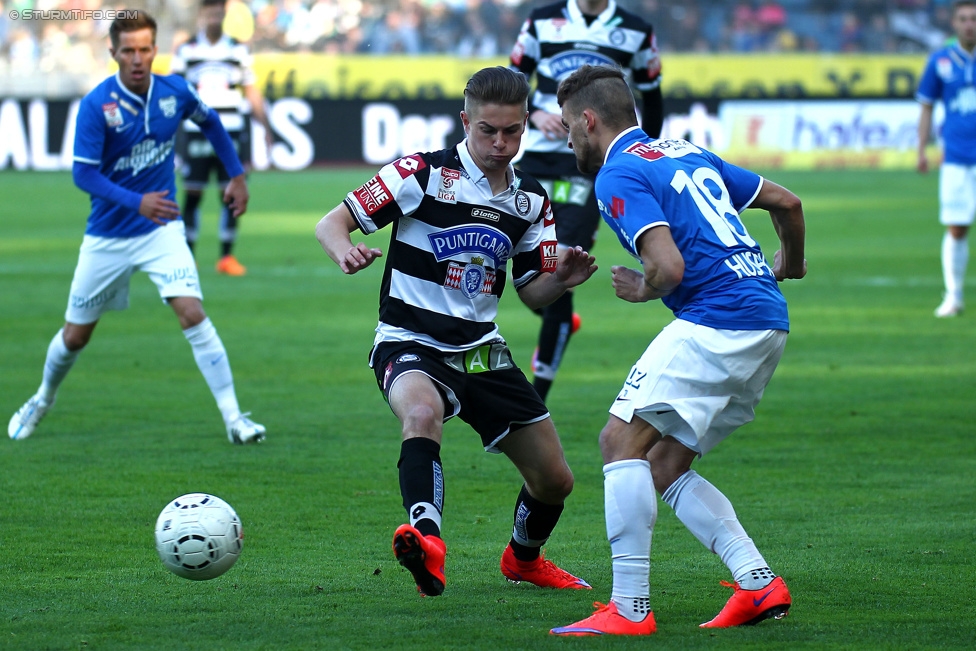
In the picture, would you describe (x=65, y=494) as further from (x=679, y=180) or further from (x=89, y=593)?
(x=679, y=180)

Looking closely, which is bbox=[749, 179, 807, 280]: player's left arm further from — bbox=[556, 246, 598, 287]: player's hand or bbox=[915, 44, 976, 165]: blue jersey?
bbox=[915, 44, 976, 165]: blue jersey

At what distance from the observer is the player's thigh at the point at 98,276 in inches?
293

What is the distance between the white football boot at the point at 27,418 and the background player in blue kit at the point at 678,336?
13.8 ft

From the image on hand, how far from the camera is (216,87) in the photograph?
585 inches

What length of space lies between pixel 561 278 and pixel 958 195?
332 inches

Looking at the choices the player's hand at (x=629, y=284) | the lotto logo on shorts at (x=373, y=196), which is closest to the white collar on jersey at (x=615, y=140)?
the player's hand at (x=629, y=284)

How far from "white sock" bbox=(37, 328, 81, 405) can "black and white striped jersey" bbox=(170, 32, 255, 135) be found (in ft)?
24.6

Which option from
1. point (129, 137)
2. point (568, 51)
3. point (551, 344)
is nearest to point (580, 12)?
point (568, 51)

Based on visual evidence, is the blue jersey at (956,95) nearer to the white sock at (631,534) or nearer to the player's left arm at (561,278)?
the player's left arm at (561,278)

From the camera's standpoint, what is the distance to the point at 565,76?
820 cm

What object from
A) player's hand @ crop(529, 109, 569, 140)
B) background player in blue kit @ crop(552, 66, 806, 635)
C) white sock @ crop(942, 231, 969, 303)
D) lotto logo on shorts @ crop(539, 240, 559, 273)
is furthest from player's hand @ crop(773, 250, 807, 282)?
white sock @ crop(942, 231, 969, 303)

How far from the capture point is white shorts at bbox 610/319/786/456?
4.30 metres

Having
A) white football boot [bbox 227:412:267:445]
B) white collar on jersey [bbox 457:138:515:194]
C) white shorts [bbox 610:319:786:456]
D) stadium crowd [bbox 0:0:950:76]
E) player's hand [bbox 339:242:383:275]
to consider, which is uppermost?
white collar on jersey [bbox 457:138:515:194]

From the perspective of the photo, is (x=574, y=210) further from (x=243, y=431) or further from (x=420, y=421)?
(x=420, y=421)
